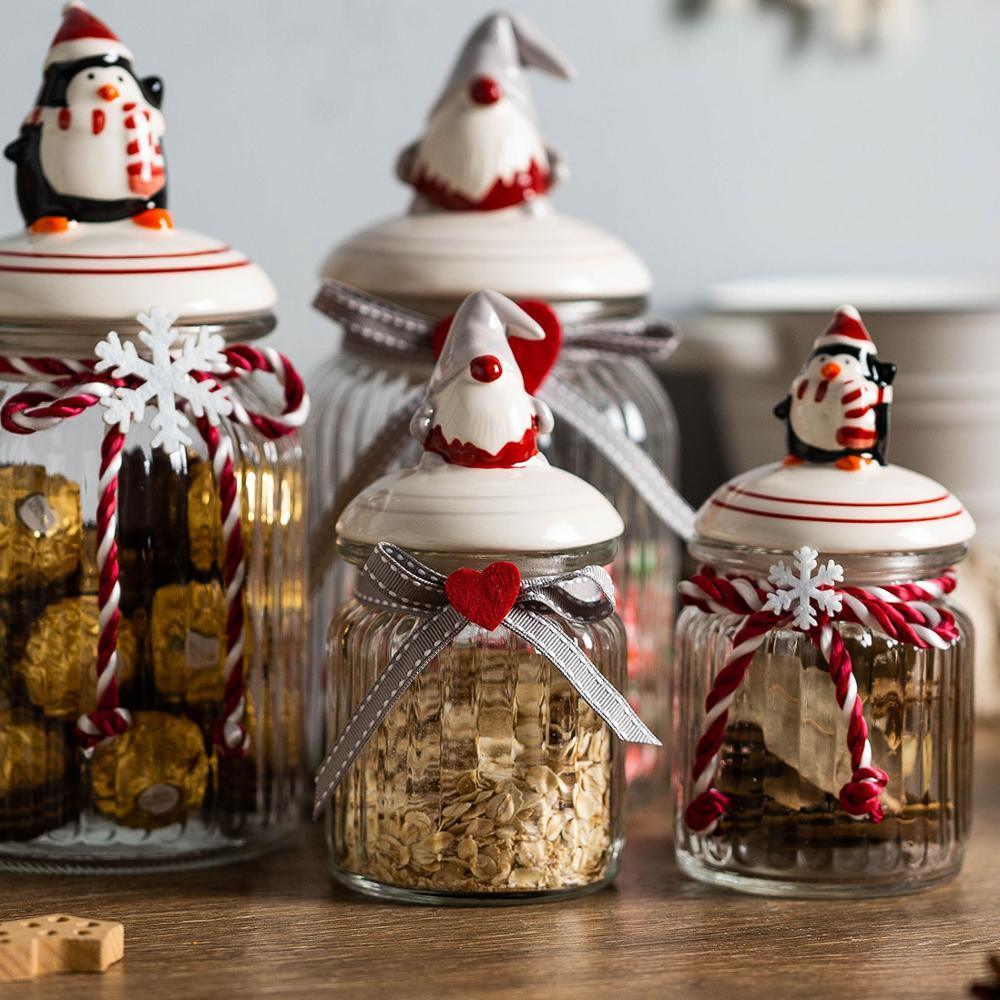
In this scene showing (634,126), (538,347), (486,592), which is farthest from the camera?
(634,126)

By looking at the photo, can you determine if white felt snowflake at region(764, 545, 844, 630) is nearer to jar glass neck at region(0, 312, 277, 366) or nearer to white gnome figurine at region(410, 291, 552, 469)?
white gnome figurine at region(410, 291, 552, 469)

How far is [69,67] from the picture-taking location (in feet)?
2.68

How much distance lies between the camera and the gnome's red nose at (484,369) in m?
0.77

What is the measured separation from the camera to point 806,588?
2.53ft

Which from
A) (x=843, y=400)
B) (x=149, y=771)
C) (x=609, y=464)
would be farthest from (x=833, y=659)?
(x=149, y=771)

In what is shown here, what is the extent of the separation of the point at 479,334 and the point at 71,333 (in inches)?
7.7

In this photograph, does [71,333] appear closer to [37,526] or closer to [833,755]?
[37,526]

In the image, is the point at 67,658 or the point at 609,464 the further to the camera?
the point at 609,464

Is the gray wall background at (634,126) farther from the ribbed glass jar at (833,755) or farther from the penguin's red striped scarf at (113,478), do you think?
the ribbed glass jar at (833,755)

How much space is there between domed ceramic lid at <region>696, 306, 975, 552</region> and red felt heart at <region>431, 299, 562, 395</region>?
0.14m

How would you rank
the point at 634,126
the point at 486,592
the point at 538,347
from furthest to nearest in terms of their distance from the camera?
1. the point at 634,126
2. the point at 538,347
3. the point at 486,592

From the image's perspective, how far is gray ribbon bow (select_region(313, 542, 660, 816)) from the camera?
75 centimetres

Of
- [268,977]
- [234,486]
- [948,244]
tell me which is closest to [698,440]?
[948,244]

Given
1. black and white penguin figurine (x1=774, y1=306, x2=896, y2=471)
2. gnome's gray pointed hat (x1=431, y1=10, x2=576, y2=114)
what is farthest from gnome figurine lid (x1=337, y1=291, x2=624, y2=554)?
gnome's gray pointed hat (x1=431, y1=10, x2=576, y2=114)
